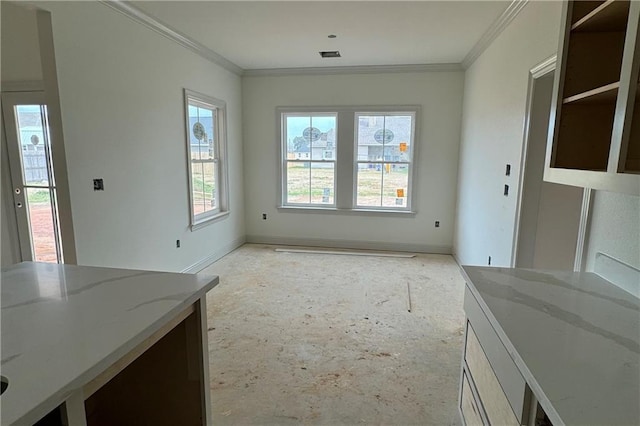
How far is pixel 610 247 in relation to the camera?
5.09 feet

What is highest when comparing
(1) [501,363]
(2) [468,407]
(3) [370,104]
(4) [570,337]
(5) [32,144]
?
(3) [370,104]

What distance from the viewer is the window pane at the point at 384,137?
16.8ft

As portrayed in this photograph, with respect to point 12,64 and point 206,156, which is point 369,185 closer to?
point 206,156

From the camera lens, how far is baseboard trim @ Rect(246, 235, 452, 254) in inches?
207

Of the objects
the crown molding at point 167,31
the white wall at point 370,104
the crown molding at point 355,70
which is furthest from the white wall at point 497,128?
the crown molding at point 167,31

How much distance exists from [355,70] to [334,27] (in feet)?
5.38

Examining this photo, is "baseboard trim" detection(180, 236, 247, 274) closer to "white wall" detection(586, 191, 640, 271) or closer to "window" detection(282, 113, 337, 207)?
"window" detection(282, 113, 337, 207)

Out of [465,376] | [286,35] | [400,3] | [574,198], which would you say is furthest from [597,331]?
[286,35]

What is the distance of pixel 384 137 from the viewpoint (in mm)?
5191

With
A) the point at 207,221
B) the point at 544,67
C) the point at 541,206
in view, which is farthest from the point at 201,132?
the point at 541,206

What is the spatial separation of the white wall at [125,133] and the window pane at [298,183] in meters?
1.71

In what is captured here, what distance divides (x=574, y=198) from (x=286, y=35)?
3.03 metres

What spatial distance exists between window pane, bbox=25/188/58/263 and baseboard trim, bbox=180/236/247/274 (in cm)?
123

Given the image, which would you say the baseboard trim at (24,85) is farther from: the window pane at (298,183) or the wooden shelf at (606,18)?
the wooden shelf at (606,18)
